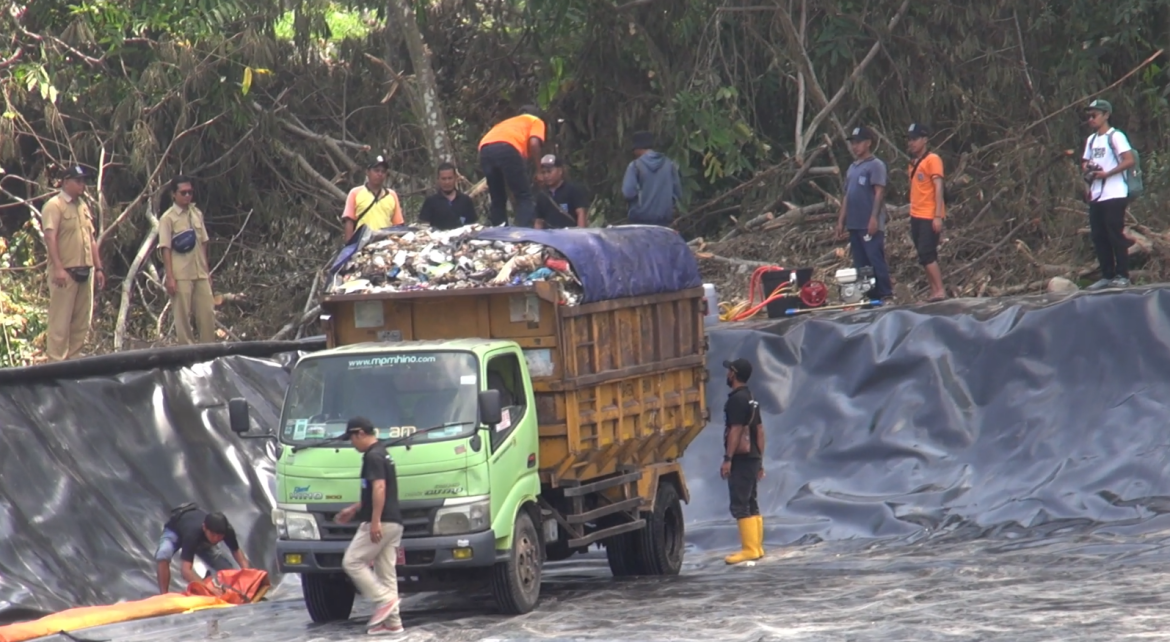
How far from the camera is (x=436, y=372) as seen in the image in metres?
11.1

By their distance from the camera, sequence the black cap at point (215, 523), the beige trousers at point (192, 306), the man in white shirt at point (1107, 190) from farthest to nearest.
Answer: the beige trousers at point (192, 306), the man in white shirt at point (1107, 190), the black cap at point (215, 523)

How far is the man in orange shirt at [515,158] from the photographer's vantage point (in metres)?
15.4

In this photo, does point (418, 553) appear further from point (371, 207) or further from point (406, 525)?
point (371, 207)

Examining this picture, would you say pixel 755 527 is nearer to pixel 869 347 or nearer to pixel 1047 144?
pixel 869 347

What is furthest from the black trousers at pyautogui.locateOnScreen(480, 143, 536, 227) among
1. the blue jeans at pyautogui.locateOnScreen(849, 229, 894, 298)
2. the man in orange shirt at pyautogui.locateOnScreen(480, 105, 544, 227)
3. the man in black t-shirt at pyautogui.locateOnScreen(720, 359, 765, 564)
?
the blue jeans at pyautogui.locateOnScreen(849, 229, 894, 298)

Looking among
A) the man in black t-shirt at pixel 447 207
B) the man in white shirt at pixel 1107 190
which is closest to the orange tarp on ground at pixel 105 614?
the man in black t-shirt at pixel 447 207

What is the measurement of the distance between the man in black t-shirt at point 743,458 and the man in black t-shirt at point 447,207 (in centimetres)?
375

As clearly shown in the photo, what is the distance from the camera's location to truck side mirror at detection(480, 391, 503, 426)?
1052 centimetres

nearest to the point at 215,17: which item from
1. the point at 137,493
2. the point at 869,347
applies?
the point at 137,493

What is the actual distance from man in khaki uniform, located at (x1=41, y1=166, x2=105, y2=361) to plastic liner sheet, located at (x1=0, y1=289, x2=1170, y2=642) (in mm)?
1828

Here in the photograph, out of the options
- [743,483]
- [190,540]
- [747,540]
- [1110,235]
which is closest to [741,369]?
[743,483]

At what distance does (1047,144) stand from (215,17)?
10.9 m

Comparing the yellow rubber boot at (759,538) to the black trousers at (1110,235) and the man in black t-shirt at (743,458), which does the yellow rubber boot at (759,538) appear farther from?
the black trousers at (1110,235)

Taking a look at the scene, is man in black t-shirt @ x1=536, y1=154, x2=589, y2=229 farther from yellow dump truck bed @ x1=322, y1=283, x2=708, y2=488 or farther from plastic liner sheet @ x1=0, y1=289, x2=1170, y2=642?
yellow dump truck bed @ x1=322, y1=283, x2=708, y2=488
